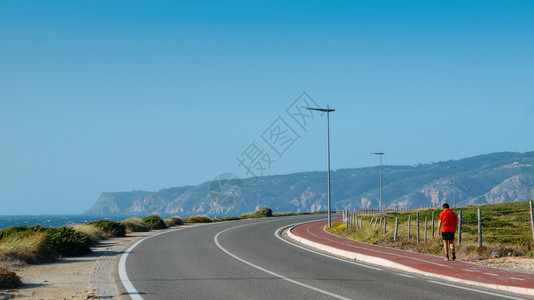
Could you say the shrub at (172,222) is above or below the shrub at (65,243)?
below

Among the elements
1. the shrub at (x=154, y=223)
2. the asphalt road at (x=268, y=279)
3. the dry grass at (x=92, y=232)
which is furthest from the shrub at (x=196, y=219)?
the asphalt road at (x=268, y=279)

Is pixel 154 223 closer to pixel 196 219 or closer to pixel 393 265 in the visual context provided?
pixel 196 219

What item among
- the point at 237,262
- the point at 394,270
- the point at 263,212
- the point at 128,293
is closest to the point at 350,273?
the point at 394,270

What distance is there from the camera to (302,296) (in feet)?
32.2

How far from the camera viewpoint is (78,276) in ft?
42.7

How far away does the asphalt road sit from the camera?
1011 centimetres

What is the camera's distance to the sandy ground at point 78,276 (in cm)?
1023

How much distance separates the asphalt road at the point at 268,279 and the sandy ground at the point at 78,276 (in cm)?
50

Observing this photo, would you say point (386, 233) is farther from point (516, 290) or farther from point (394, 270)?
point (516, 290)

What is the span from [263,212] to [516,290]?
186 ft

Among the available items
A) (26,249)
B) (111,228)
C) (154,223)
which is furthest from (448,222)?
(154,223)

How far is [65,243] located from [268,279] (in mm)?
9597

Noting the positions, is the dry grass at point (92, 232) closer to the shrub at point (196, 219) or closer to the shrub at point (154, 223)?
the shrub at point (154, 223)

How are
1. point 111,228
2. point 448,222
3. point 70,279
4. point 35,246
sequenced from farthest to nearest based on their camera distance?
point 111,228
point 35,246
point 448,222
point 70,279
